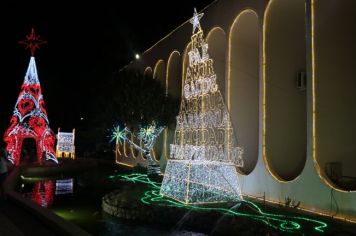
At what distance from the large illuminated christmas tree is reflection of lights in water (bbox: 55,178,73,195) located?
5432 mm

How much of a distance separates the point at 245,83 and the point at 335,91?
4942mm

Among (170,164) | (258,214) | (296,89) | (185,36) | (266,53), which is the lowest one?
(258,214)

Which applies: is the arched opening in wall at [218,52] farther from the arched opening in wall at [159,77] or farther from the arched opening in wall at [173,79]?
the arched opening in wall at [159,77]

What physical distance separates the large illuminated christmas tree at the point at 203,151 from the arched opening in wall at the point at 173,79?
380 inches

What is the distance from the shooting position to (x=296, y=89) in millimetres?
13977

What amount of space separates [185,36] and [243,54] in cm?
444

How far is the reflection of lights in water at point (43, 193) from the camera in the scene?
42.3ft

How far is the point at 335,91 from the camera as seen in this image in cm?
1136

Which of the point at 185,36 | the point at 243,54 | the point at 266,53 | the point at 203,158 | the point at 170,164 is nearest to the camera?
the point at 203,158

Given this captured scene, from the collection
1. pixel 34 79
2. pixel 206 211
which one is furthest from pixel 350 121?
pixel 34 79

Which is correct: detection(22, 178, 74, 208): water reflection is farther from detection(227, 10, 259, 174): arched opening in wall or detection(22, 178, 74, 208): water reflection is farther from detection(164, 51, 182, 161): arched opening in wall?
detection(227, 10, 259, 174): arched opening in wall

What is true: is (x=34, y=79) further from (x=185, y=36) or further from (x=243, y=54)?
(x=243, y=54)

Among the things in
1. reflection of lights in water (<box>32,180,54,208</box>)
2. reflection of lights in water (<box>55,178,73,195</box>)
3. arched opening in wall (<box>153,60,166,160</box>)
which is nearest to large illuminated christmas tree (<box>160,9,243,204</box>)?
reflection of lights in water (<box>32,180,54,208</box>)

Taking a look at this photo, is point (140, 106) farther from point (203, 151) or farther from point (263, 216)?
point (263, 216)
